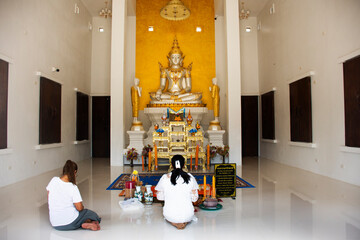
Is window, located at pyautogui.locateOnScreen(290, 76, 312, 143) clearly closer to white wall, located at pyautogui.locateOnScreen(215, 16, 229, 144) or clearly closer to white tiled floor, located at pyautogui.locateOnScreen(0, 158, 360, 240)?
white tiled floor, located at pyautogui.locateOnScreen(0, 158, 360, 240)

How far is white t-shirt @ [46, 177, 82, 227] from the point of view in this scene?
2.68m

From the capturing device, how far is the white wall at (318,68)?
17.1 feet

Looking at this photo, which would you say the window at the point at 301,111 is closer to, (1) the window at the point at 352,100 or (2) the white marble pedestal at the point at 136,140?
(1) the window at the point at 352,100

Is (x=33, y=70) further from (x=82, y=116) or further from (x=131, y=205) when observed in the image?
(x=131, y=205)

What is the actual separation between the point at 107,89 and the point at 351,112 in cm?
787

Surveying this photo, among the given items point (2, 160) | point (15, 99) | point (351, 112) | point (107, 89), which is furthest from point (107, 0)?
point (351, 112)

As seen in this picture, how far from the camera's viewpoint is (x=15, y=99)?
545 centimetres

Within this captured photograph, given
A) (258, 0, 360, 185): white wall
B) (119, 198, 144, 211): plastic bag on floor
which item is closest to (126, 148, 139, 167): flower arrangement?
(119, 198, 144, 211): plastic bag on floor

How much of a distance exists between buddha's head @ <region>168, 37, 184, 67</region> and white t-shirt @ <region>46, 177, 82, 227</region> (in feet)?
25.2

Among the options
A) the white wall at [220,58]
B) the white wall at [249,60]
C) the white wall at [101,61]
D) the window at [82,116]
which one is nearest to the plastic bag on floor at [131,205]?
the window at [82,116]

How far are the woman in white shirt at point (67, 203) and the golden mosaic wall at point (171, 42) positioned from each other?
7345 millimetres

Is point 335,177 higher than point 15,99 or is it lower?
lower

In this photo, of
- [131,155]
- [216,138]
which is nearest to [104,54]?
[131,155]

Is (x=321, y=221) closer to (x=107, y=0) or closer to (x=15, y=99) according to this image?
(x=15, y=99)
